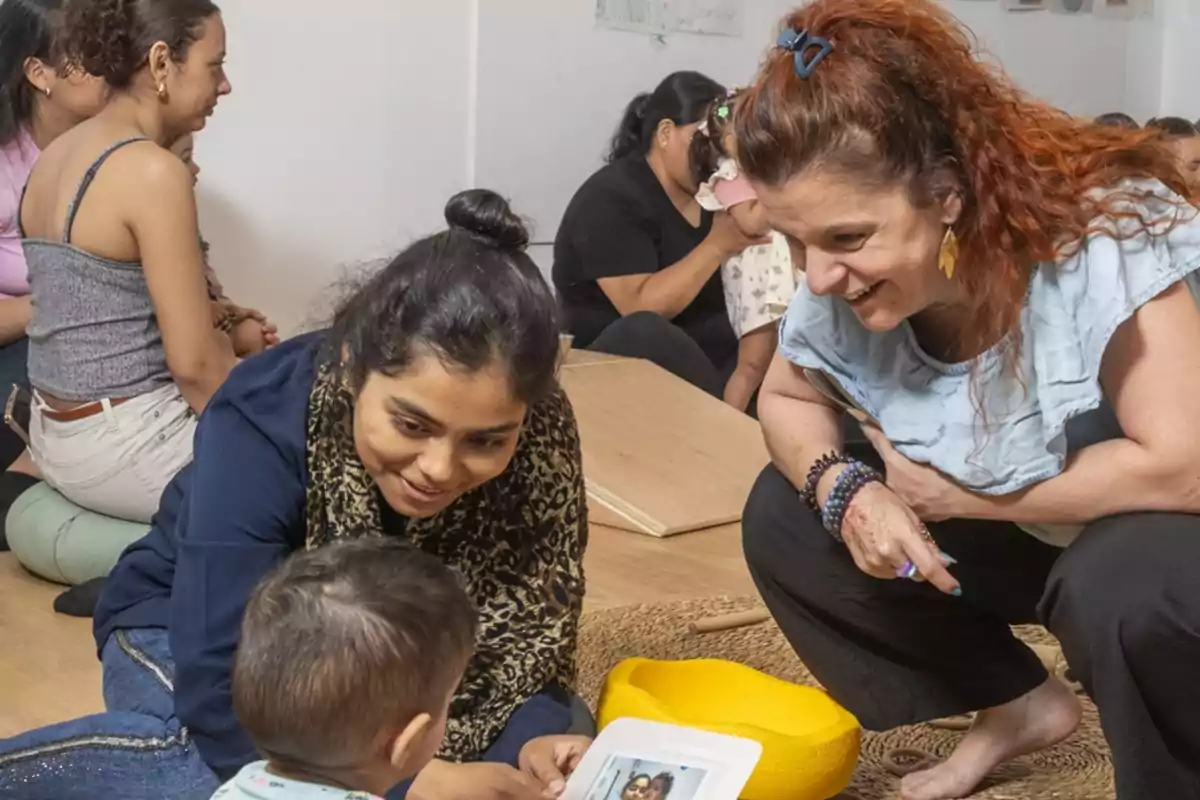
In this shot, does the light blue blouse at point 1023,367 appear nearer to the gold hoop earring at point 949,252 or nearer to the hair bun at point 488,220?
the gold hoop earring at point 949,252

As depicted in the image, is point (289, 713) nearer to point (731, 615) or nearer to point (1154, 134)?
point (1154, 134)

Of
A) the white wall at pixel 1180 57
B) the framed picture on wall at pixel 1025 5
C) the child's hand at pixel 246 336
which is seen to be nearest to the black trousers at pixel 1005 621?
the child's hand at pixel 246 336

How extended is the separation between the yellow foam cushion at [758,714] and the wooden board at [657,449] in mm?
888

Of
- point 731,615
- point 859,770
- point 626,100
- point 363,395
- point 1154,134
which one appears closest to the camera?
point 363,395

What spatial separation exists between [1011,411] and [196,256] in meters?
1.20

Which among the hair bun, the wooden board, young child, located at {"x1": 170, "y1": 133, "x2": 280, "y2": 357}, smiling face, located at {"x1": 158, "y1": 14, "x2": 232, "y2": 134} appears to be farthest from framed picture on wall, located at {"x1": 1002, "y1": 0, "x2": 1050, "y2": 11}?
the hair bun

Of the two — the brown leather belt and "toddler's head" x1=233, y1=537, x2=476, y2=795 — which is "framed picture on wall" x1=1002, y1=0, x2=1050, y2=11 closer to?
the brown leather belt

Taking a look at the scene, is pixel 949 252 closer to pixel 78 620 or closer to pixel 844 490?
pixel 844 490

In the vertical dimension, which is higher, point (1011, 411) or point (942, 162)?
point (942, 162)

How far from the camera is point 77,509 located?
6.85 ft

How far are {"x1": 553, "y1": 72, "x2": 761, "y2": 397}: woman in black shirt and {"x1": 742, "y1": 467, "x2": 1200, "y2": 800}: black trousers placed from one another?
4.67 ft

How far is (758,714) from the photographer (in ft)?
4.70

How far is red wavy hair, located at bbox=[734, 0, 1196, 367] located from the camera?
114cm

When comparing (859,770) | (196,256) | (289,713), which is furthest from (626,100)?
(289,713)
